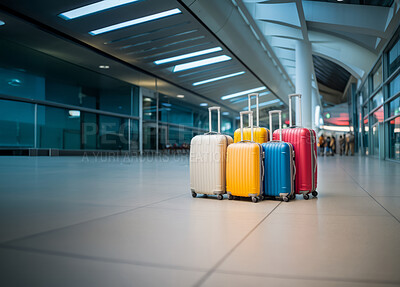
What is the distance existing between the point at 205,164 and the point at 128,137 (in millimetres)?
21859

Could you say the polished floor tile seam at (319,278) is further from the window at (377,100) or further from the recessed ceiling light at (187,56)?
the window at (377,100)

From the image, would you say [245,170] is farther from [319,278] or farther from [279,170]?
[319,278]

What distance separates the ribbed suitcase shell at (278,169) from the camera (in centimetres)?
435

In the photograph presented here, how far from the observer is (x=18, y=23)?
1362 cm

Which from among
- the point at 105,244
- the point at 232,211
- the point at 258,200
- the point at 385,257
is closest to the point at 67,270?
the point at 105,244

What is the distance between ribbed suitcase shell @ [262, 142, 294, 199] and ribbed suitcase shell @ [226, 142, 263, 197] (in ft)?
0.53

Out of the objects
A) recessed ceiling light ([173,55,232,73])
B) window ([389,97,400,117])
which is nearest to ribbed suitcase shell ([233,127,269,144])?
window ([389,97,400,117])

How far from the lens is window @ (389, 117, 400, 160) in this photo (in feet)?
49.4

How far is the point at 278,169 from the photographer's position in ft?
14.4

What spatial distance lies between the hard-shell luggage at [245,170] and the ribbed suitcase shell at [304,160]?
63 cm

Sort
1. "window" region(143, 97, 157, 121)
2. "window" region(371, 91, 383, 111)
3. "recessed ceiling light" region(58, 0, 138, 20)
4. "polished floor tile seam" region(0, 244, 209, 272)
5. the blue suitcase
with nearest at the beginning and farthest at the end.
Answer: "polished floor tile seam" region(0, 244, 209, 272), the blue suitcase, "recessed ceiling light" region(58, 0, 138, 20), "window" region(371, 91, 383, 111), "window" region(143, 97, 157, 121)

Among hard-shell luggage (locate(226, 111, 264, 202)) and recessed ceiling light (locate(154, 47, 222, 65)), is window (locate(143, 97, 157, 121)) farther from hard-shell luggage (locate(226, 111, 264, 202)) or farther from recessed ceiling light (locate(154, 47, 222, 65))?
hard-shell luggage (locate(226, 111, 264, 202))

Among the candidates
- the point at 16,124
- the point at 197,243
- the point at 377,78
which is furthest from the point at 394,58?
the point at 16,124

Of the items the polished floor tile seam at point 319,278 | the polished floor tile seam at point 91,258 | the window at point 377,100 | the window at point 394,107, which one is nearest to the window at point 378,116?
the window at point 377,100
